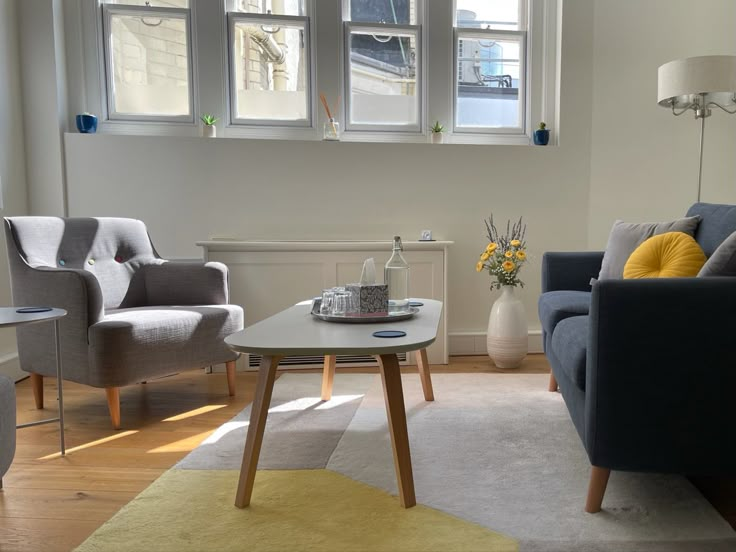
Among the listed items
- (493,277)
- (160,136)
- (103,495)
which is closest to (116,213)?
(160,136)

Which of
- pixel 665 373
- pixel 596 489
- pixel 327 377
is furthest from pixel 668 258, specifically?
pixel 327 377

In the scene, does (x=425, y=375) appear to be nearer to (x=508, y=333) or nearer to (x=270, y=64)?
(x=508, y=333)

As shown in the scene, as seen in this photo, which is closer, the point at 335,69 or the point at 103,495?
the point at 103,495

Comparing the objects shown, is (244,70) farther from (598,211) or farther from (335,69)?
(598,211)

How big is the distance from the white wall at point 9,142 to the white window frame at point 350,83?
6.52 ft

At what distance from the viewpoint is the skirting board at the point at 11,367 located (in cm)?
288

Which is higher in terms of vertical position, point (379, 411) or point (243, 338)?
point (243, 338)

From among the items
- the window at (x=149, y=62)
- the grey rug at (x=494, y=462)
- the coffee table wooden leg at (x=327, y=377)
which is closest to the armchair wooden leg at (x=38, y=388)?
the grey rug at (x=494, y=462)

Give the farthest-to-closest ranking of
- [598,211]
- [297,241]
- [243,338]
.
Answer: [598,211] < [297,241] < [243,338]

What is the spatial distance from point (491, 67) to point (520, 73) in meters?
0.22

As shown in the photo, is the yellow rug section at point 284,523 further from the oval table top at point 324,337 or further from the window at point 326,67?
the window at point 326,67

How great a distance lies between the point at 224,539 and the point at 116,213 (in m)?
2.58

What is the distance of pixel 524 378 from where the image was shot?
2.98m

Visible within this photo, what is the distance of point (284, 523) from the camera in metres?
1.45
